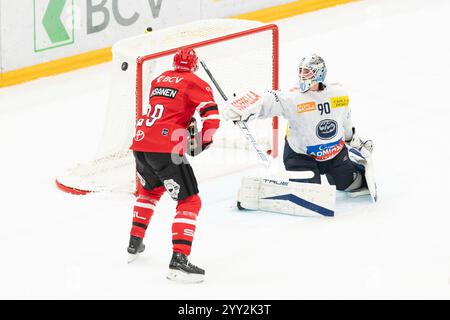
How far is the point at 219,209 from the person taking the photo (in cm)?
827

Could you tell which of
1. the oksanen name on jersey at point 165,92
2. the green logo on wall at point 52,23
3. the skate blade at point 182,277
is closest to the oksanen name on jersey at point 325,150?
the oksanen name on jersey at point 165,92

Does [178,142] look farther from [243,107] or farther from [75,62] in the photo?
[75,62]

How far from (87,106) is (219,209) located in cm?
225

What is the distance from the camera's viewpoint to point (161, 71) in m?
8.70

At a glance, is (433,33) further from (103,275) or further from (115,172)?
(103,275)

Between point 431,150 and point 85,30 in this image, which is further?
point 85,30

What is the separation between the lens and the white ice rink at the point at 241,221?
282 inches

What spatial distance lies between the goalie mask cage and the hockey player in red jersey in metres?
0.92

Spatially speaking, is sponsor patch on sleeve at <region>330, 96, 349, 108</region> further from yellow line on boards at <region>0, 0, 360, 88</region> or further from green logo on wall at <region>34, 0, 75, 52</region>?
yellow line on boards at <region>0, 0, 360, 88</region>

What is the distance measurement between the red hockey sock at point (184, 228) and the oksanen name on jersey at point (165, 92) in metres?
0.55

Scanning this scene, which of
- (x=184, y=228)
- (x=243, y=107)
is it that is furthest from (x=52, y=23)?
(x=184, y=228)

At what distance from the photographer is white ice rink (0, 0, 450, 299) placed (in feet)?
23.5

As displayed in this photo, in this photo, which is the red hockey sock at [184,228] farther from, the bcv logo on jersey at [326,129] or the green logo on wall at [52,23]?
→ the green logo on wall at [52,23]

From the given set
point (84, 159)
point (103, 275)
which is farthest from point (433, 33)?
point (103, 275)
